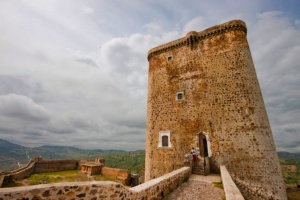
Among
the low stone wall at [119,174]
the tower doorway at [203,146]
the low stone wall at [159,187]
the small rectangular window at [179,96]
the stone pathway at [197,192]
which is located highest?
the small rectangular window at [179,96]

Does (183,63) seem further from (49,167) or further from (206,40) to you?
(49,167)

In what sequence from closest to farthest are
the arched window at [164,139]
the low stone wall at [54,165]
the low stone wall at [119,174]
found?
the arched window at [164,139] < the low stone wall at [119,174] < the low stone wall at [54,165]

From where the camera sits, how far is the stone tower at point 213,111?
12.4m

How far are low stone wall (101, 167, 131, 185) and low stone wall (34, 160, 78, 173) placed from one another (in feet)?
26.5

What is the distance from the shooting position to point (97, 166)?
26250 millimetres

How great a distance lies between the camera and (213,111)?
1449cm

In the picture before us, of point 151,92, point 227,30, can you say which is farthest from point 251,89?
point 151,92

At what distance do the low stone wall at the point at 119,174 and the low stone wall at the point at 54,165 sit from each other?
8.07 metres

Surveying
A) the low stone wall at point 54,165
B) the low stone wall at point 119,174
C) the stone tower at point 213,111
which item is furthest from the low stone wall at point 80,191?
the low stone wall at point 54,165

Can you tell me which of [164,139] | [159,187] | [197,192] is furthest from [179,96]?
[159,187]

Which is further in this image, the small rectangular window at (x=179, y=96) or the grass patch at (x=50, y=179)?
the grass patch at (x=50, y=179)

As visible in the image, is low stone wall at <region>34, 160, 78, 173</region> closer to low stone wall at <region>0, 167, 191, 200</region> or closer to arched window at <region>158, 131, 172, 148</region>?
arched window at <region>158, 131, 172, 148</region>

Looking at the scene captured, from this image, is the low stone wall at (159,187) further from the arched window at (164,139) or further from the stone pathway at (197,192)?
the arched window at (164,139)

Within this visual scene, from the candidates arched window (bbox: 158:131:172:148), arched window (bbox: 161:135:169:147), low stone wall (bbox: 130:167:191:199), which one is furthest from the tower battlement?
low stone wall (bbox: 130:167:191:199)
